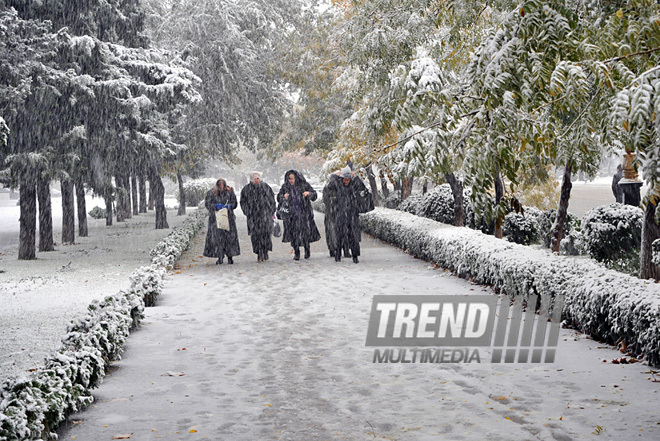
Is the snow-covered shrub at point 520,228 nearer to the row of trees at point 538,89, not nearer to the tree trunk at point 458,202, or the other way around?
the tree trunk at point 458,202

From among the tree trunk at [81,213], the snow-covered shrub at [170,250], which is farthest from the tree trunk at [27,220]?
the tree trunk at [81,213]

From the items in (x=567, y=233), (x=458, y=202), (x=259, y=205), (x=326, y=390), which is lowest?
(x=326, y=390)

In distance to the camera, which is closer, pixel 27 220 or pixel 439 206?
pixel 27 220

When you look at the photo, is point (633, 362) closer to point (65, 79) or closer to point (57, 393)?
point (57, 393)

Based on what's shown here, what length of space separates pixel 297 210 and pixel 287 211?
0.21m

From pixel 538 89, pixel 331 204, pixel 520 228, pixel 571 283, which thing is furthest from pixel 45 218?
pixel 538 89

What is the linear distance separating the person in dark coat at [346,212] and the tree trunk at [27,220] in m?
6.92

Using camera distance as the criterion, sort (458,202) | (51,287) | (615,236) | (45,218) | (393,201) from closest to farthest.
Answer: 1. (51,287)
2. (615,236)
3. (45,218)
4. (458,202)
5. (393,201)

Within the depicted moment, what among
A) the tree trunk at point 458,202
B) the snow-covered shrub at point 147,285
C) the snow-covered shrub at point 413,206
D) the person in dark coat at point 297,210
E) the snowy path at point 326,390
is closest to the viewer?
the snowy path at point 326,390

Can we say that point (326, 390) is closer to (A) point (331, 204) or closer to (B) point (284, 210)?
(A) point (331, 204)

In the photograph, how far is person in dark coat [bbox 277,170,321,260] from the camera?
589 inches

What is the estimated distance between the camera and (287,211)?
15.0m

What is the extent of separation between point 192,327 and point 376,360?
268 centimetres

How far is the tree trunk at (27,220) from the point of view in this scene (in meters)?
16.4
